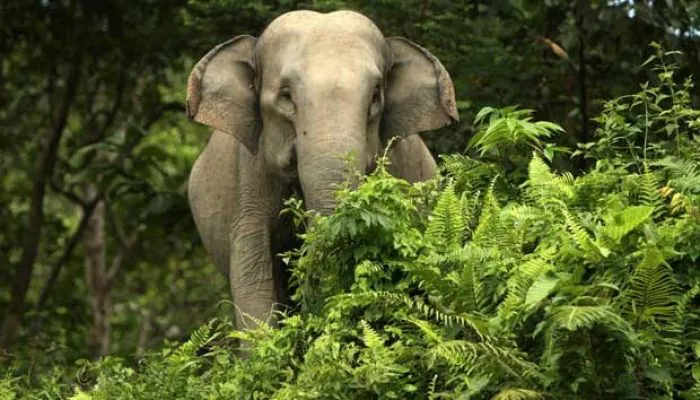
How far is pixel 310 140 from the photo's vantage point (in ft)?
30.0

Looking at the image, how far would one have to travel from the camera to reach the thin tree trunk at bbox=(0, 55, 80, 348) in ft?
53.6

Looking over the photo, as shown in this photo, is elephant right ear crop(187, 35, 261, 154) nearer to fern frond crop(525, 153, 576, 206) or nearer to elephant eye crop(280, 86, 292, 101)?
elephant eye crop(280, 86, 292, 101)

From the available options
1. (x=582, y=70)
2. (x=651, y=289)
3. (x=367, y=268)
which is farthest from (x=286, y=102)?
(x=582, y=70)

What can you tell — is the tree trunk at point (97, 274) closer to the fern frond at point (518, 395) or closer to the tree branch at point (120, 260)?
the tree branch at point (120, 260)

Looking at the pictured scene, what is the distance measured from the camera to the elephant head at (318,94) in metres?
9.10

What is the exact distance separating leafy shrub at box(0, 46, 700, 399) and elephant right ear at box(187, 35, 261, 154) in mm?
1569

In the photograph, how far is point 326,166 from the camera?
8.96m

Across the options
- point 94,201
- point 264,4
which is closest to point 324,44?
point 264,4

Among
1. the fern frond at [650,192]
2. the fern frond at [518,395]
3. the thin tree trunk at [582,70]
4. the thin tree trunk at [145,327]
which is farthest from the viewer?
the thin tree trunk at [145,327]

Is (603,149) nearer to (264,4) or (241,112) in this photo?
(241,112)

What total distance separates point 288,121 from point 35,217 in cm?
766

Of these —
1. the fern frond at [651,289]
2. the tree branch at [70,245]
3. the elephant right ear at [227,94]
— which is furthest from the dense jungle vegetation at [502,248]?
the tree branch at [70,245]

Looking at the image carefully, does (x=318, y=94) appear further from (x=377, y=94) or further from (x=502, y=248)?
(x=502, y=248)

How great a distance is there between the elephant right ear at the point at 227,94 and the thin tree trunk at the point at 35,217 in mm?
6370
